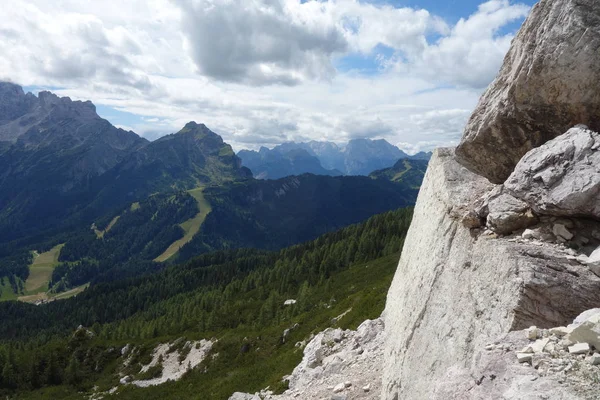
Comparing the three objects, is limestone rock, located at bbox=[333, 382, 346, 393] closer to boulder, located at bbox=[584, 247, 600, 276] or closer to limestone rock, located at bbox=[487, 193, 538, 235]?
limestone rock, located at bbox=[487, 193, 538, 235]

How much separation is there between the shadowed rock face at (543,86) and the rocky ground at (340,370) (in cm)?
1437

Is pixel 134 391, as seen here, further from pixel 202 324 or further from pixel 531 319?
pixel 531 319

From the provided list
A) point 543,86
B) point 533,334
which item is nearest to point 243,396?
point 533,334

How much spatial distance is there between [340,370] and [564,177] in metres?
21.6

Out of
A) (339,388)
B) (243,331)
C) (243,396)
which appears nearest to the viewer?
(339,388)

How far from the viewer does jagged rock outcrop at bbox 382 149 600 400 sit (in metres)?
9.23

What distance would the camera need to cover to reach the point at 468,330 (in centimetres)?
1227

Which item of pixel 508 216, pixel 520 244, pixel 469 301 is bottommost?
pixel 469 301

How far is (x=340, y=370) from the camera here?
27.3 meters

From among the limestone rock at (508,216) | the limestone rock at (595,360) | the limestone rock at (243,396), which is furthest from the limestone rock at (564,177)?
the limestone rock at (243,396)

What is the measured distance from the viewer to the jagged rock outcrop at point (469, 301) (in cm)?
923

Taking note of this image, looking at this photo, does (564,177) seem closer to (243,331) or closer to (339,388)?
(339,388)

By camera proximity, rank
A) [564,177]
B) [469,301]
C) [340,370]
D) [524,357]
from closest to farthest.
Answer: [524,357]
[564,177]
[469,301]
[340,370]

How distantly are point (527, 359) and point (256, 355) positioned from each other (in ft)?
184
